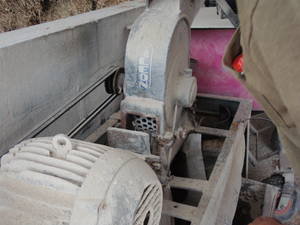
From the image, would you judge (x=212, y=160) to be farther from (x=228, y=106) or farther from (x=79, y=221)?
(x=79, y=221)

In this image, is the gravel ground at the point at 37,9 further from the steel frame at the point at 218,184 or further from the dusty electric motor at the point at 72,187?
the dusty electric motor at the point at 72,187

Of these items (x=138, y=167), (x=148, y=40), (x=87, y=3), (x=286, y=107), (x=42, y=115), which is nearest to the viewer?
(x=286, y=107)

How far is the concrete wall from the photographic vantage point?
1.15 metres

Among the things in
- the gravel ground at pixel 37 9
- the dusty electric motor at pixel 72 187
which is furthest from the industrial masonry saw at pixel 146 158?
the gravel ground at pixel 37 9

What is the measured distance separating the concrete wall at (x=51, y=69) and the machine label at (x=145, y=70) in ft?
1.08

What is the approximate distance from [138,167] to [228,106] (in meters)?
1.29

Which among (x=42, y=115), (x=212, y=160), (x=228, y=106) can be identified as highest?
(x=42, y=115)

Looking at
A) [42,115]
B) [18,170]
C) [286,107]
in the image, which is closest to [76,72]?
[42,115]

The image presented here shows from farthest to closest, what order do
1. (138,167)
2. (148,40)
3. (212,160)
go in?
(212,160)
(148,40)
(138,167)

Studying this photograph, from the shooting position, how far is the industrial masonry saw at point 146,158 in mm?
618

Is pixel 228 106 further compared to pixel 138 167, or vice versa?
pixel 228 106

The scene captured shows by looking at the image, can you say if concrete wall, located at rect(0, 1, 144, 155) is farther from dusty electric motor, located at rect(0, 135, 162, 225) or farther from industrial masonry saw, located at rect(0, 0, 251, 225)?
dusty electric motor, located at rect(0, 135, 162, 225)

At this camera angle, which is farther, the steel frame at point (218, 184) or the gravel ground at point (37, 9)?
the gravel ground at point (37, 9)

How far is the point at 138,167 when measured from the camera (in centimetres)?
69
